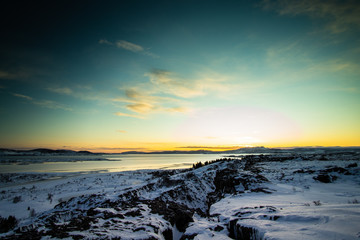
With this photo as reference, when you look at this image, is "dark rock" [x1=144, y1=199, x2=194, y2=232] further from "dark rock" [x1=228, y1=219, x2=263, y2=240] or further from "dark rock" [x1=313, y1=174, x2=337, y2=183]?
"dark rock" [x1=313, y1=174, x2=337, y2=183]

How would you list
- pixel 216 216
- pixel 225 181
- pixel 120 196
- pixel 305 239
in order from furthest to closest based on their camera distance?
pixel 225 181 → pixel 120 196 → pixel 216 216 → pixel 305 239

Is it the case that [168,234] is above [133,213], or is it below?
below

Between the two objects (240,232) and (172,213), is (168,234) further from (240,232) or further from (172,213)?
(240,232)

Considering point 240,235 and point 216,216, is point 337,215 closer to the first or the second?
point 240,235

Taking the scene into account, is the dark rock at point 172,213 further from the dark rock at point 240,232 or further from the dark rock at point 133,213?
the dark rock at point 240,232

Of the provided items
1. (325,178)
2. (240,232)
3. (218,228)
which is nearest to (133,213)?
(218,228)

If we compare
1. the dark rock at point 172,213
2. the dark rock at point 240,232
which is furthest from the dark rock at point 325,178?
the dark rock at point 240,232

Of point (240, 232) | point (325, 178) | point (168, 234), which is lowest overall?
point (325, 178)

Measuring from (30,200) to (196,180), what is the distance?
43.5 feet

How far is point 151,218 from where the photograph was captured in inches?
232

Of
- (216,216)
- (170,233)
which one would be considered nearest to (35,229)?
(170,233)

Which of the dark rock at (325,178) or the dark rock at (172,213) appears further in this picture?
the dark rock at (325,178)

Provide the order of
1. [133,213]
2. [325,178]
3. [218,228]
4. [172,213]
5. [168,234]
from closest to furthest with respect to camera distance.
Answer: [218,228] → [168,234] → [133,213] → [172,213] → [325,178]

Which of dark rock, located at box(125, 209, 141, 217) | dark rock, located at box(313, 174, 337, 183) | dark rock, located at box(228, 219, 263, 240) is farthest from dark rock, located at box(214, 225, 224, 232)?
dark rock, located at box(313, 174, 337, 183)
